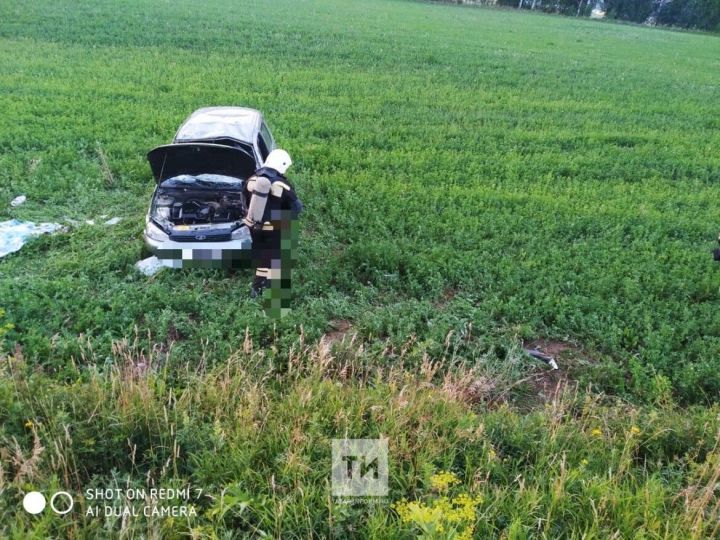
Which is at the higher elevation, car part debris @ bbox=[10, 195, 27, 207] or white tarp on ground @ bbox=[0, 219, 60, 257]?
car part debris @ bbox=[10, 195, 27, 207]

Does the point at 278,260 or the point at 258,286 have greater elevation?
the point at 278,260

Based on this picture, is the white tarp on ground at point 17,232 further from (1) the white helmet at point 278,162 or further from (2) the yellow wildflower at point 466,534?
(2) the yellow wildflower at point 466,534

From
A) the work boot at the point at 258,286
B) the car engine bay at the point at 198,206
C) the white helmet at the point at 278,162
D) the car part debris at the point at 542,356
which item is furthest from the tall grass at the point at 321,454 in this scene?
the car engine bay at the point at 198,206

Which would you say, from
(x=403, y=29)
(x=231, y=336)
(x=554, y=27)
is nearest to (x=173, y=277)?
(x=231, y=336)

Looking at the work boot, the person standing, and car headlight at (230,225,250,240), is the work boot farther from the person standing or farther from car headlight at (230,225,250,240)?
car headlight at (230,225,250,240)

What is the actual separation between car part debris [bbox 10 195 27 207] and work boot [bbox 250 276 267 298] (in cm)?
422

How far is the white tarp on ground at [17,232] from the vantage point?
6.47 meters

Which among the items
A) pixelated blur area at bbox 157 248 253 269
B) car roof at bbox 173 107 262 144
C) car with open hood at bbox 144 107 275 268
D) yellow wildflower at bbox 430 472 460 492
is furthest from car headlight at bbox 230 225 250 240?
yellow wildflower at bbox 430 472 460 492

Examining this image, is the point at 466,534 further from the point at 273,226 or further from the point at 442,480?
the point at 273,226

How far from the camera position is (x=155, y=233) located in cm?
590

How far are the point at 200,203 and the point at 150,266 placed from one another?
0.95m

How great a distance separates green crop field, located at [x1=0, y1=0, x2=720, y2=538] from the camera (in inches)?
129

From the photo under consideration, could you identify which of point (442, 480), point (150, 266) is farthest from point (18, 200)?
point (442, 480)

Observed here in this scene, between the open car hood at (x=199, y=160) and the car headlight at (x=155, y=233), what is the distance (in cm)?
70
